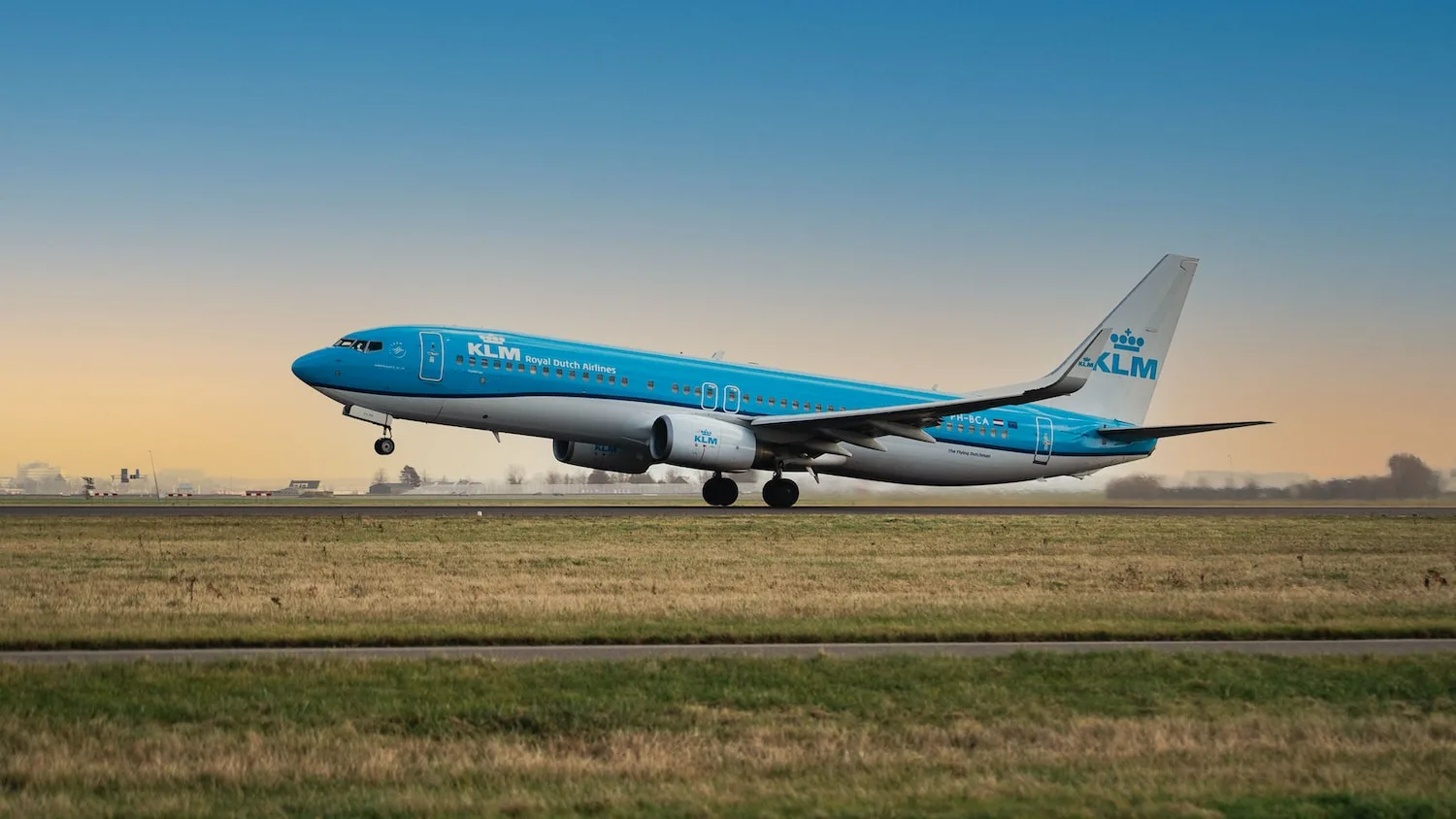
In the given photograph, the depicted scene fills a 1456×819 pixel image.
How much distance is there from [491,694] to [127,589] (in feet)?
32.7

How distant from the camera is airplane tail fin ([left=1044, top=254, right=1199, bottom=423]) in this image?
53.5 metres

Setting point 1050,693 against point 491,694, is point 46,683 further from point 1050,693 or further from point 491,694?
point 1050,693

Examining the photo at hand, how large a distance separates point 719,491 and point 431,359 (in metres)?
12.4

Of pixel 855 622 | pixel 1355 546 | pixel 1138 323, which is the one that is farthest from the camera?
pixel 1138 323

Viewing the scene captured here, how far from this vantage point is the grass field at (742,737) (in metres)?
9.02

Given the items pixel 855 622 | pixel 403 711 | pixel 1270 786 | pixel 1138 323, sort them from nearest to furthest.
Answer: pixel 1270 786
pixel 403 711
pixel 855 622
pixel 1138 323

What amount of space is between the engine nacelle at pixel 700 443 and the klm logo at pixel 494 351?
4.91 metres

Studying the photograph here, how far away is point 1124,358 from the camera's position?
5400cm

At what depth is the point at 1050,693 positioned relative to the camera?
12664mm

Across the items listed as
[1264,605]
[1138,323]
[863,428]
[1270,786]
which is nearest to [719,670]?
[1270,786]

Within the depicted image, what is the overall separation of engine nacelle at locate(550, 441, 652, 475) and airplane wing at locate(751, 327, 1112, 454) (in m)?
4.11

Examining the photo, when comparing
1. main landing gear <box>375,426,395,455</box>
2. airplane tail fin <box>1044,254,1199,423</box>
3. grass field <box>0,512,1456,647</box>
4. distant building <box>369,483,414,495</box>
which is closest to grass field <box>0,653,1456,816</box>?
grass field <box>0,512,1456,647</box>

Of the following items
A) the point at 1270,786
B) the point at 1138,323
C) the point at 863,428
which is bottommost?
the point at 1270,786

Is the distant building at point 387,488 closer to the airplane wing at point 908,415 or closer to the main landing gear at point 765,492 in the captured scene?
the main landing gear at point 765,492
